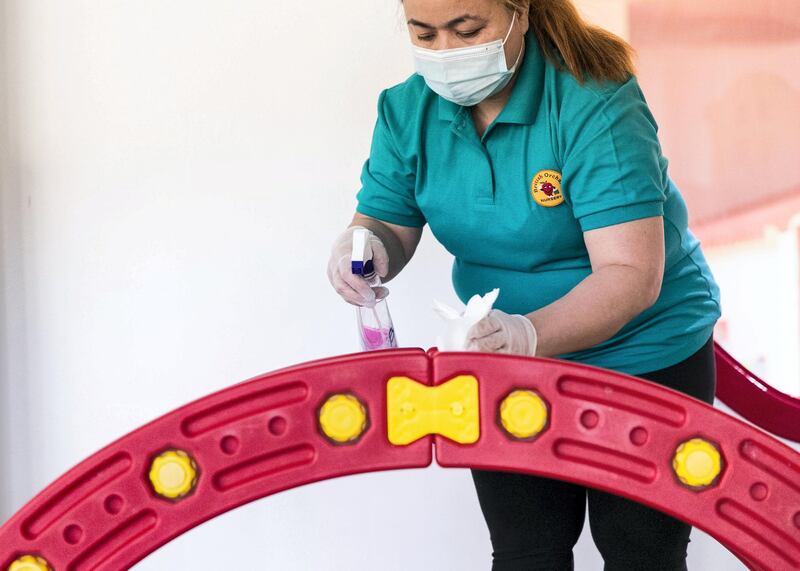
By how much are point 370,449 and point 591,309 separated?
40 cm

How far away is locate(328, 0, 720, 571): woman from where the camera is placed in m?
1.19

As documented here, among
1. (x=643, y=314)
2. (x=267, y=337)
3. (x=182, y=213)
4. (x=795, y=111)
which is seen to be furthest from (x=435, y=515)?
(x=795, y=111)

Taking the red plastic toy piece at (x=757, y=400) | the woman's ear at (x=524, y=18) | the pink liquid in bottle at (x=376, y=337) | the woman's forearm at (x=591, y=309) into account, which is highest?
the woman's ear at (x=524, y=18)

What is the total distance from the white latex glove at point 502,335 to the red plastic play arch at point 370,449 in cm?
20

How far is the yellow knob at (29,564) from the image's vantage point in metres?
0.85

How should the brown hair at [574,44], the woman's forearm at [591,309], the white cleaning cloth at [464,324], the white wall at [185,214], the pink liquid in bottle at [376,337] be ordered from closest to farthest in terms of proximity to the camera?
the white cleaning cloth at [464,324] → the woman's forearm at [591,309] → the brown hair at [574,44] → the pink liquid in bottle at [376,337] → the white wall at [185,214]

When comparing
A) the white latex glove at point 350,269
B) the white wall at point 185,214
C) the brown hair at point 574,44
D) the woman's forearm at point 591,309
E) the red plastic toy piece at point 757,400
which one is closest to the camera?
the woman's forearm at point 591,309

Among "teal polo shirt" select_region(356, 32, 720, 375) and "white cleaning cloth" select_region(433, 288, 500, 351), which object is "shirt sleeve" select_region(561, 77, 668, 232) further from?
"white cleaning cloth" select_region(433, 288, 500, 351)

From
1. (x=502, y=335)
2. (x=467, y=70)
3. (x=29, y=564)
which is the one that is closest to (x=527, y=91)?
(x=467, y=70)

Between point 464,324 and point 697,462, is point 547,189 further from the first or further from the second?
point 697,462

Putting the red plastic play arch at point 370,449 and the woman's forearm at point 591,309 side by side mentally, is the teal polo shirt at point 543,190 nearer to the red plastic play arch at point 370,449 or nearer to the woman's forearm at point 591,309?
the woman's forearm at point 591,309

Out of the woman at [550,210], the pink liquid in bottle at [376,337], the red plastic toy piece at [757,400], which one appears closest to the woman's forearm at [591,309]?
the woman at [550,210]

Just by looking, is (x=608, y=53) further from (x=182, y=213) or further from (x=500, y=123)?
(x=182, y=213)

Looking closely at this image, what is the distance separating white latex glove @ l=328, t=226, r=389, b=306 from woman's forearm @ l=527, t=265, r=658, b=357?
0.28 m
